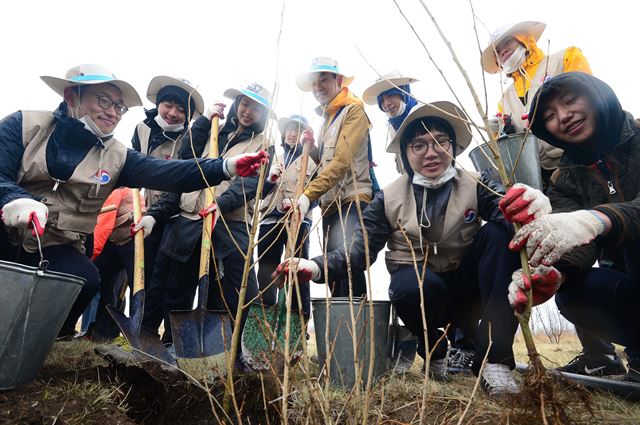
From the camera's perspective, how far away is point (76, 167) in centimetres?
282

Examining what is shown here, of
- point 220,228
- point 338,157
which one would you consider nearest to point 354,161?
point 338,157

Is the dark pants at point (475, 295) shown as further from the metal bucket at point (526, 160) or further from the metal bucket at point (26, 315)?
the metal bucket at point (26, 315)

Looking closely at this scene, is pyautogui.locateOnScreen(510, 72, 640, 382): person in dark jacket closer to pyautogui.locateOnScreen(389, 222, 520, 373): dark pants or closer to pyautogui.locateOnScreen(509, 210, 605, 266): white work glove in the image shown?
pyautogui.locateOnScreen(509, 210, 605, 266): white work glove

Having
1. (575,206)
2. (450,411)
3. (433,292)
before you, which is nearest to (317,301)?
(433,292)

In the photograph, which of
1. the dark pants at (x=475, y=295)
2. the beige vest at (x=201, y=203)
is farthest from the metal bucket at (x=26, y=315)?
the dark pants at (x=475, y=295)

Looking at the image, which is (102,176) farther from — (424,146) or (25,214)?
(424,146)

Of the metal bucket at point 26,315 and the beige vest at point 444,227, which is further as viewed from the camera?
the beige vest at point 444,227

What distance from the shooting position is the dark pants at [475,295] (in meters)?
2.27

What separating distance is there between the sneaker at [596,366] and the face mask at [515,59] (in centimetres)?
225

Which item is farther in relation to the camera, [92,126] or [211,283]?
[211,283]

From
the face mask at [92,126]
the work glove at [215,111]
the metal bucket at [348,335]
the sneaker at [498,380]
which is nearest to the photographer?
the sneaker at [498,380]

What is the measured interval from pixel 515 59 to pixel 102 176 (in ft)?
10.7

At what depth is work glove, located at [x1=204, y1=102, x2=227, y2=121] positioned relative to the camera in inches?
155

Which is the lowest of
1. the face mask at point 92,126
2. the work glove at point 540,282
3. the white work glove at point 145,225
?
the work glove at point 540,282
